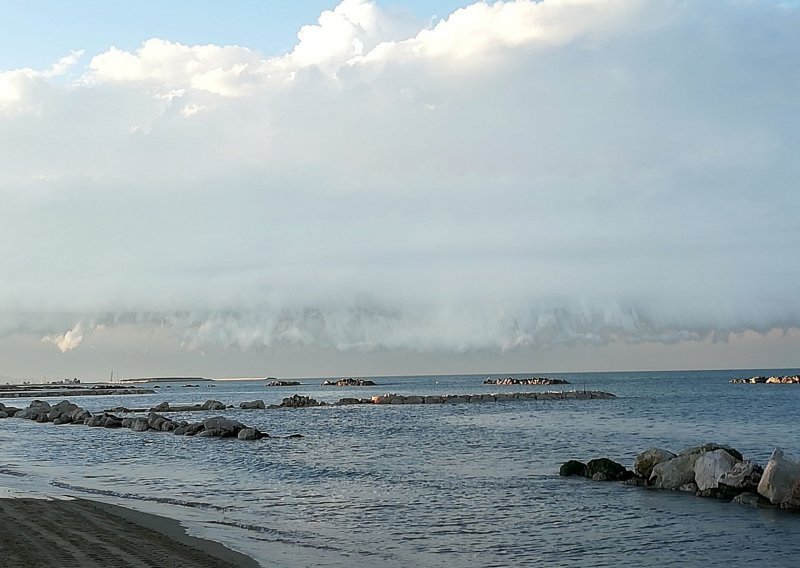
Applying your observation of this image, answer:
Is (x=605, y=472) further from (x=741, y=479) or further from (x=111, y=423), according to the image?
(x=111, y=423)

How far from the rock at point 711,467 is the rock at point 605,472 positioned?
302 cm

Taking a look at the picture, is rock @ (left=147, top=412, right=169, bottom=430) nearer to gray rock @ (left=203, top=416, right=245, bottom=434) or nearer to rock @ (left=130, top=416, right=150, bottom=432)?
rock @ (left=130, top=416, right=150, bottom=432)

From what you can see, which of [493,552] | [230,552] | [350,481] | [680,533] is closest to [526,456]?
[350,481]

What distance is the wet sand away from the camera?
14.6 meters

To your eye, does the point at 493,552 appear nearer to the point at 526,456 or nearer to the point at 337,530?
the point at 337,530

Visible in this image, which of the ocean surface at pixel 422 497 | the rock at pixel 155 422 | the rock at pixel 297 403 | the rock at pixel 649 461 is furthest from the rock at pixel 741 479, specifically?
the rock at pixel 297 403

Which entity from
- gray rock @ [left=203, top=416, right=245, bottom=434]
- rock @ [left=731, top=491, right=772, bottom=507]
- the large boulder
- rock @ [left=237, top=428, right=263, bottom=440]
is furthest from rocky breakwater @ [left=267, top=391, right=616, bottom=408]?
rock @ [left=731, top=491, right=772, bottom=507]

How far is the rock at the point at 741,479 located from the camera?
79.9 ft

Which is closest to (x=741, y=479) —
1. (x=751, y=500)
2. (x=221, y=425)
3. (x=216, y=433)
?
(x=751, y=500)

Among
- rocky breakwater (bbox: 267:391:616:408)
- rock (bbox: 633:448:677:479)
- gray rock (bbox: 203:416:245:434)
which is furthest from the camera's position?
rocky breakwater (bbox: 267:391:616:408)

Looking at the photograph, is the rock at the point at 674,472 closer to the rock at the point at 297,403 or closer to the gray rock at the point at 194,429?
the gray rock at the point at 194,429

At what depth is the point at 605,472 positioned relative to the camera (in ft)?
94.1

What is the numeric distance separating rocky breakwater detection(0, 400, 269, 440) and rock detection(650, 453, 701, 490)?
95.2 ft

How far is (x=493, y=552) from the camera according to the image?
56.6 ft
